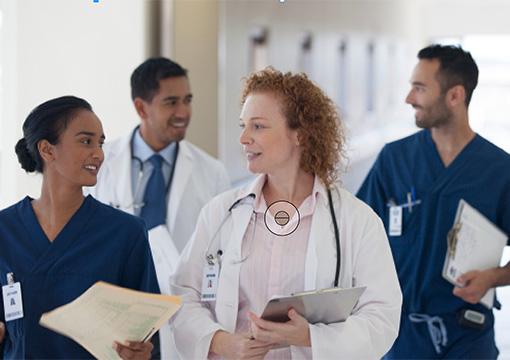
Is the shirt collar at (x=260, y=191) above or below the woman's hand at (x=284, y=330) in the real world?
above

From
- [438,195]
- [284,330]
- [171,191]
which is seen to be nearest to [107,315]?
[284,330]

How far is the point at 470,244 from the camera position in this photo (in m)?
1.75

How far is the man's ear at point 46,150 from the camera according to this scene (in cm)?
118

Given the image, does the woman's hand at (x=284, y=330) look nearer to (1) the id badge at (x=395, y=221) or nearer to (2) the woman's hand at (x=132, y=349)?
(2) the woman's hand at (x=132, y=349)

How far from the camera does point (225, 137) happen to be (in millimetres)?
2354

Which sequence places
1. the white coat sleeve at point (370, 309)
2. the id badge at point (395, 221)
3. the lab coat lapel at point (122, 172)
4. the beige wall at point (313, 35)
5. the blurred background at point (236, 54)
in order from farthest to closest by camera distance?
the beige wall at point (313, 35) < the id badge at point (395, 221) < the lab coat lapel at point (122, 172) < the blurred background at point (236, 54) < the white coat sleeve at point (370, 309)

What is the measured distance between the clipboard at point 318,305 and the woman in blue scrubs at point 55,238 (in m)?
0.29

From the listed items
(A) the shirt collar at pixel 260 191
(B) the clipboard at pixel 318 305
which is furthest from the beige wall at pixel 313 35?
(B) the clipboard at pixel 318 305

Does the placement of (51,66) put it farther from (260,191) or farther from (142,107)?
(260,191)

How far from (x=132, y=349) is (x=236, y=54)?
132 centimetres

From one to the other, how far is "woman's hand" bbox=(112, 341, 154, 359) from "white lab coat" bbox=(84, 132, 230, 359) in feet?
1.05

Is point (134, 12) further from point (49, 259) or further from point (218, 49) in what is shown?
point (49, 259)

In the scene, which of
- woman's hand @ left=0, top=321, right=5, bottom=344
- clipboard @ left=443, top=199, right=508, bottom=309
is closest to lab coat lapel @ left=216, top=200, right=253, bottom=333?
woman's hand @ left=0, top=321, right=5, bottom=344
